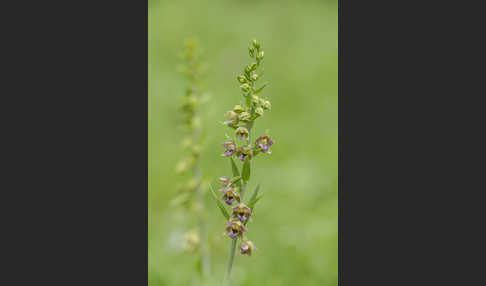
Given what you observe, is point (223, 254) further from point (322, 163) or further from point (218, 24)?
point (218, 24)

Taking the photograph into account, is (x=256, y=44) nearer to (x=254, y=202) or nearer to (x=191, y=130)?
(x=254, y=202)

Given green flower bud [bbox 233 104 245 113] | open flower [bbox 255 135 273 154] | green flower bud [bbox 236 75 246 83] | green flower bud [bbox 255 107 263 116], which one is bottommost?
open flower [bbox 255 135 273 154]

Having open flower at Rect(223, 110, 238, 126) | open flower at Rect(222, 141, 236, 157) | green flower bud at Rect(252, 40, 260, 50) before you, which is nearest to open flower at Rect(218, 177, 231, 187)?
open flower at Rect(222, 141, 236, 157)

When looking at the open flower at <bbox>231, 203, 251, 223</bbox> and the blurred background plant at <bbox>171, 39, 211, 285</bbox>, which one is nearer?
the open flower at <bbox>231, 203, 251, 223</bbox>

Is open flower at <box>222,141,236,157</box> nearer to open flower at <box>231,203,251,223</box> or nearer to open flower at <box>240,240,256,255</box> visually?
open flower at <box>231,203,251,223</box>

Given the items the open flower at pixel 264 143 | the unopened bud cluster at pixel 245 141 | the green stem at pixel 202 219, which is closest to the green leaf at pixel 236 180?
the unopened bud cluster at pixel 245 141

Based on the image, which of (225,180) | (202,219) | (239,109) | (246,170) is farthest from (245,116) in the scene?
(202,219)
